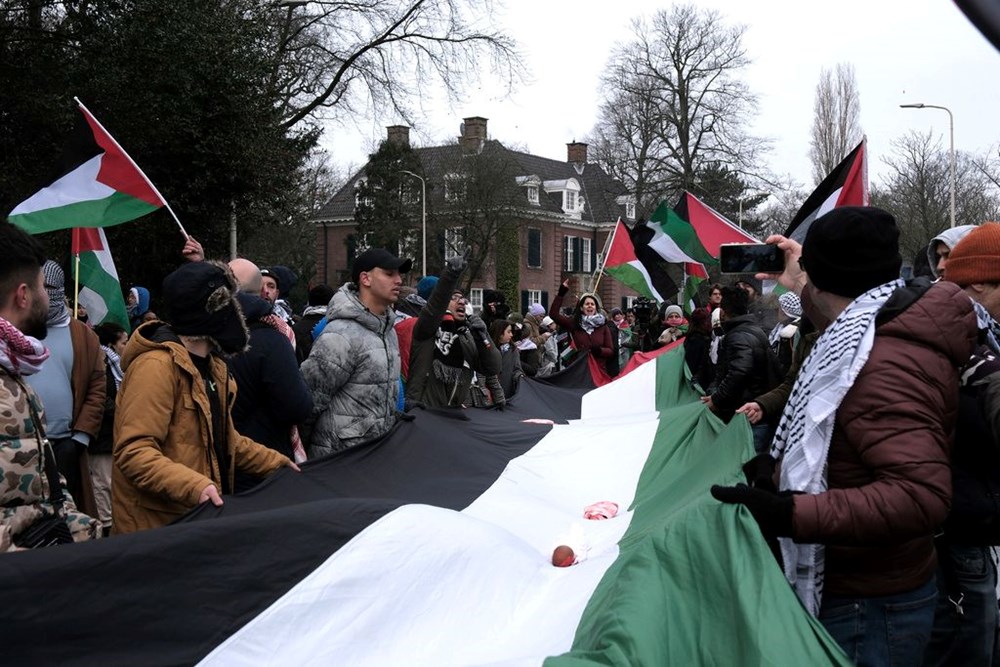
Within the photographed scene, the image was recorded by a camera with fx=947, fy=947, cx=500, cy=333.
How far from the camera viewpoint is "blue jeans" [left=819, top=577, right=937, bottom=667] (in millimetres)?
2660

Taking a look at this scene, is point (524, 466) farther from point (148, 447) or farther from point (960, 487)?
point (960, 487)

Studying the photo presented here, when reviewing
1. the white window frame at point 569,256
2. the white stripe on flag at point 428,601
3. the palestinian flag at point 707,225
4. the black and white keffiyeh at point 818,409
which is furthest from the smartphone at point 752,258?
the white window frame at point 569,256

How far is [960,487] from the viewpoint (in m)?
2.88

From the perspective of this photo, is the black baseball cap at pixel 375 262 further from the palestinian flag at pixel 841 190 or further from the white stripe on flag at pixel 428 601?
the palestinian flag at pixel 841 190

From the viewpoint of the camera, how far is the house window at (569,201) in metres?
63.4

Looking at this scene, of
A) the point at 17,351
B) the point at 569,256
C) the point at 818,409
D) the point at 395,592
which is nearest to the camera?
the point at 818,409

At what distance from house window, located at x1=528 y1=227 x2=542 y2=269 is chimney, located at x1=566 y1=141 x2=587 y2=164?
11.5 metres

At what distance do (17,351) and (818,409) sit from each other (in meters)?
2.46

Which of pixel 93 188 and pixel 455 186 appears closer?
pixel 93 188

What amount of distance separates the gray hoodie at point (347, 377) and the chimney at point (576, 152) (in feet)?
211

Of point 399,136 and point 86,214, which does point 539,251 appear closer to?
point 399,136

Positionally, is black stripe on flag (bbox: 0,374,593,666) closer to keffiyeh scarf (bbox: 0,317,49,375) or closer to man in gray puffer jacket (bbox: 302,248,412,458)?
keffiyeh scarf (bbox: 0,317,49,375)

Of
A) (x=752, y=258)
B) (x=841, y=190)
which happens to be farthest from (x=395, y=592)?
(x=841, y=190)

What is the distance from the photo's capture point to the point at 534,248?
59.3m
